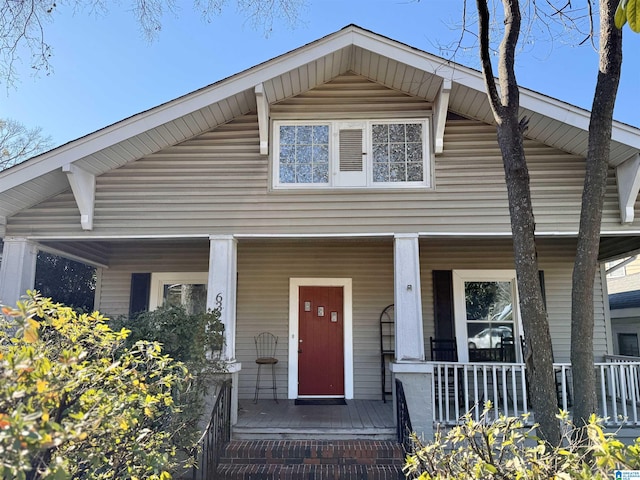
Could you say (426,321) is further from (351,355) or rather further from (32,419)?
(32,419)

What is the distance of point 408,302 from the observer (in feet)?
18.3

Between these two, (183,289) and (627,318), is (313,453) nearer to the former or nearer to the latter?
(183,289)

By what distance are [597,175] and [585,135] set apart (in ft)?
9.41

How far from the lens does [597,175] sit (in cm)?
313

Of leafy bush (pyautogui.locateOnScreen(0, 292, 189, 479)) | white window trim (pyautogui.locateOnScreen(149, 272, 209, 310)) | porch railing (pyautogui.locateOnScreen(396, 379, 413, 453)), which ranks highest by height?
white window trim (pyautogui.locateOnScreen(149, 272, 209, 310))

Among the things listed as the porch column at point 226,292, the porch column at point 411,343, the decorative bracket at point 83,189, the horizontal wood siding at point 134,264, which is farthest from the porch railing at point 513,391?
the decorative bracket at point 83,189

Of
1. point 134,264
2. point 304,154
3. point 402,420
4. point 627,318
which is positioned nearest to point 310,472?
point 402,420

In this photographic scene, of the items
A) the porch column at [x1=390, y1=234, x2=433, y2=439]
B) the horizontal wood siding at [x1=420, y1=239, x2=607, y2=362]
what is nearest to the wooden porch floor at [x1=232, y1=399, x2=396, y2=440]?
the porch column at [x1=390, y1=234, x2=433, y2=439]

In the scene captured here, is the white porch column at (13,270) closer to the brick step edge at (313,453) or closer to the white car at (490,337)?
the brick step edge at (313,453)

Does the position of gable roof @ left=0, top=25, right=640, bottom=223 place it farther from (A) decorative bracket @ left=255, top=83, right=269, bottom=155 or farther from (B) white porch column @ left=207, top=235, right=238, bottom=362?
(B) white porch column @ left=207, top=235, right=238, bottom=362

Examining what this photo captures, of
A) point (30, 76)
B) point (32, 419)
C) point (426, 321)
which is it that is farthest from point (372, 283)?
point (32, 419)

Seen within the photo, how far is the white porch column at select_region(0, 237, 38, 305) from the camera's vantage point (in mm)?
5836

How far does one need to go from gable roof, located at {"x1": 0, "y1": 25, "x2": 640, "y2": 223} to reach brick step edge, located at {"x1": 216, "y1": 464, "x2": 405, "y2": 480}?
405cm

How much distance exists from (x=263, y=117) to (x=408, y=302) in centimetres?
300
